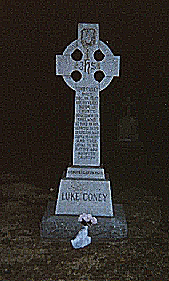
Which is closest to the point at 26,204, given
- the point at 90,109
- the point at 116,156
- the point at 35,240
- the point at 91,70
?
the point at 35,240

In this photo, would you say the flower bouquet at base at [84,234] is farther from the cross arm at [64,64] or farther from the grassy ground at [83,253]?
the cross arm at [64,64]

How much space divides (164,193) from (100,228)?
201 cm

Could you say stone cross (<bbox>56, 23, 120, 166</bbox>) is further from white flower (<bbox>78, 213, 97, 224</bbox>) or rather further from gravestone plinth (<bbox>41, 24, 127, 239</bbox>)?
white flower (<bbox>78, 213, 97, 224</bbox>)

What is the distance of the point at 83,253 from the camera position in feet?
11.0

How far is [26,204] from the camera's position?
15.4ft

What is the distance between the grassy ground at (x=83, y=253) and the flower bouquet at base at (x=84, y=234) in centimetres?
5

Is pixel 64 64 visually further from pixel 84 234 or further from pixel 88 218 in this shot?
pixel 84 234

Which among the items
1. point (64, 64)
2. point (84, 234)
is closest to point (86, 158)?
point (84, 234)

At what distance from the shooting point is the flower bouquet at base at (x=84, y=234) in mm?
3447

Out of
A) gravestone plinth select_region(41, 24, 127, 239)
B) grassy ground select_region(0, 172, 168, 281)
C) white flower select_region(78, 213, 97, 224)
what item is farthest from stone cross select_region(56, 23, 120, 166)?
grassy ground select_region(0, 172, 168, 281)

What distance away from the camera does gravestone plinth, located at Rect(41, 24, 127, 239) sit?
12.3 feet

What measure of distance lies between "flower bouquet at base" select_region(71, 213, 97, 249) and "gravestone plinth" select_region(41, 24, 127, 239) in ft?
0.43

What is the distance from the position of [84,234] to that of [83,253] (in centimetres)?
17

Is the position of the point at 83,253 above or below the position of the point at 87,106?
below
